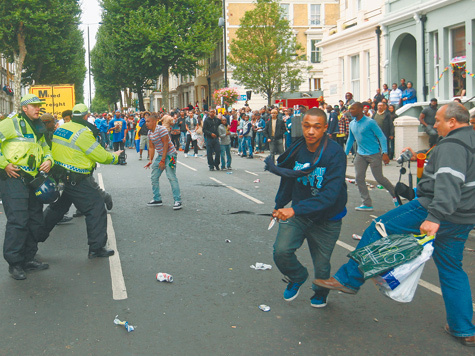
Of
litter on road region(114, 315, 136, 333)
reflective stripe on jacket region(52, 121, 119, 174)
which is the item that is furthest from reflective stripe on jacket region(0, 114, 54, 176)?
litter on road region(114, 315, 136, 333)

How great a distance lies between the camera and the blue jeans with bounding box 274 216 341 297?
4742mm

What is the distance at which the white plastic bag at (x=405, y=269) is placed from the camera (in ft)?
13.4

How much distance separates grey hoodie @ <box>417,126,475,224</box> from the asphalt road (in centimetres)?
97

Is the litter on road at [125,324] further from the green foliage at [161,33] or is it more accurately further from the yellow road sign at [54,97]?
the green foliage at [161,33]

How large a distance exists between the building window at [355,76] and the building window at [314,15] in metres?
28.0

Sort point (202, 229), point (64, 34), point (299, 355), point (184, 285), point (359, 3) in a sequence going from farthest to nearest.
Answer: point (64, 34)
point (359, 3)
point (202, 229)
point (184, 285)
point (299, 355)

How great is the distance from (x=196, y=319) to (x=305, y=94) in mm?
32837

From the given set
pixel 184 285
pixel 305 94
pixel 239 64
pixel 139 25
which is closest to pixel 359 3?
pixel 305 94

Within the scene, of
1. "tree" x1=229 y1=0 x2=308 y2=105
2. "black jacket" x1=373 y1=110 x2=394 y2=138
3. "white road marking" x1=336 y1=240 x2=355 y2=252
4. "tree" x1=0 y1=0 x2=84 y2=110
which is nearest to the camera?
"white road marking" x1=336 y1=240 x2=355 y2=252

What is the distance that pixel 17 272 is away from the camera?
6.15 meters

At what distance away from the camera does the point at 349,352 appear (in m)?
4.13

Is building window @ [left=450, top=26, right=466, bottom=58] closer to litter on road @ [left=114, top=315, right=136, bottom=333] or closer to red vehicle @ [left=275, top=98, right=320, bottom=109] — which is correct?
red vehicle @ [left=275, top=98, right=320, bottom=109]

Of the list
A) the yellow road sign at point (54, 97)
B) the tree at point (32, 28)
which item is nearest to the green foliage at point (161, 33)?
the tree at point (32, 28)

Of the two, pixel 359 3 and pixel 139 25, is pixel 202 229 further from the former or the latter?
pixel 139 25
